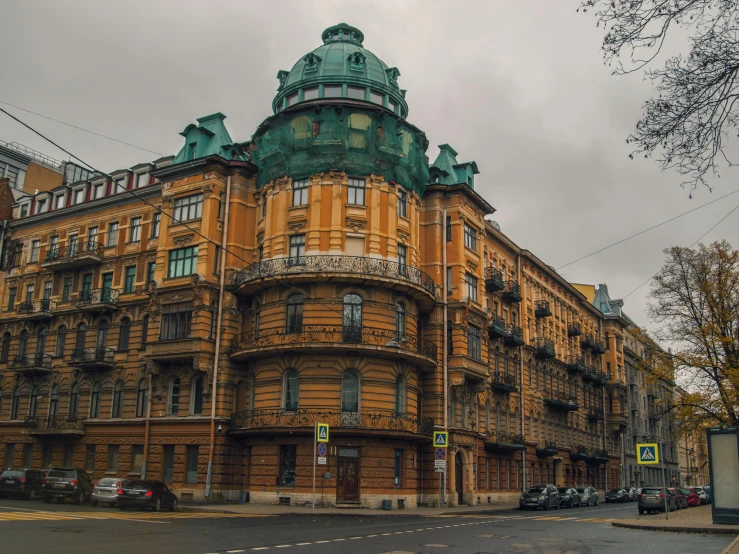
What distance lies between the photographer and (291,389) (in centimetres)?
3731

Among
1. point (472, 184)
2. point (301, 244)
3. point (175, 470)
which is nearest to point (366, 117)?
point (301, 244)

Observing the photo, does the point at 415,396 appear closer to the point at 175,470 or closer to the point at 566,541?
the point at 175,470

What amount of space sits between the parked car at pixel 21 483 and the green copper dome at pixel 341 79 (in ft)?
78.9

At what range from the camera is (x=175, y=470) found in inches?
1551

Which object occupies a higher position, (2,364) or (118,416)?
(2,364)

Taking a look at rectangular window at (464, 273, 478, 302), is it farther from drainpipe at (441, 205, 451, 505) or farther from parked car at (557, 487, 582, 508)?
parked car at (557, 487, 582, 508)

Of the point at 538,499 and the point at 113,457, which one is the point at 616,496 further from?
the point at 113,457

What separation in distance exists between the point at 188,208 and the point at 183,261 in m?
3.22

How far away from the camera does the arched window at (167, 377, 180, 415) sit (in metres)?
40.9

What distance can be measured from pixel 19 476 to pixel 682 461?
106435 millimetres

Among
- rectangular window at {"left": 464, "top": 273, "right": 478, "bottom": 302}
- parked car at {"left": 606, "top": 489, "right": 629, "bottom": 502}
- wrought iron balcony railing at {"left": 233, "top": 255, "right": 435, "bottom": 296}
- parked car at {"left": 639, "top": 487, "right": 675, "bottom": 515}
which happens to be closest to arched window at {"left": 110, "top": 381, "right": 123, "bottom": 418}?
wrought iron balcony railing at {"left": 233, "top": 255, "right": 435, "bottom": 296}

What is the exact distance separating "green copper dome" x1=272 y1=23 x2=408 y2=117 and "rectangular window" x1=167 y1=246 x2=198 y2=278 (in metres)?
10.2

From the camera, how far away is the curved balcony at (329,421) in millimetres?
35500

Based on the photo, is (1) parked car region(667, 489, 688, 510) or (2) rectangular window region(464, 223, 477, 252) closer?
(2) rectangular window region(464, 223, 477, 252)
